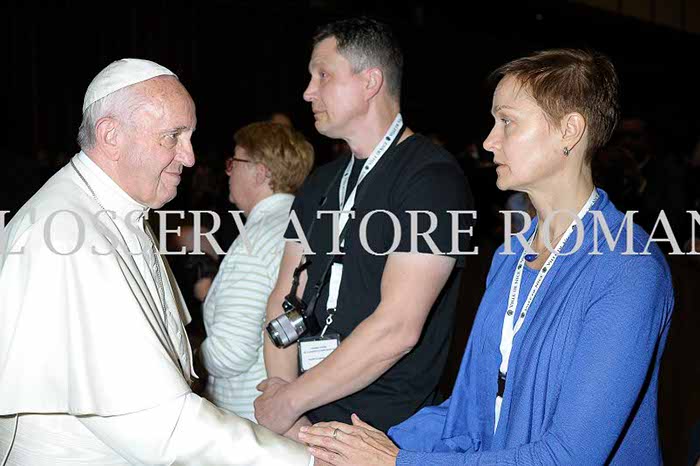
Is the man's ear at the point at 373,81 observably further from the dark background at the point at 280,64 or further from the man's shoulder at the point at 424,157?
the dark background at the point at 280,64

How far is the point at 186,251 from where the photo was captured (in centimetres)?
430

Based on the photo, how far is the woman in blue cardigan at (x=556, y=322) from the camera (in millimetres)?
1653

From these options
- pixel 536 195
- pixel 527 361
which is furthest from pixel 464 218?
pixel 527 361

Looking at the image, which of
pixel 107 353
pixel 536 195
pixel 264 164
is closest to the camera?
pixel 107 353

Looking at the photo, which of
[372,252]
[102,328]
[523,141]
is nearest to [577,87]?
[523,141]

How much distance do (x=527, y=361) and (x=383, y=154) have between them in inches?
45.5

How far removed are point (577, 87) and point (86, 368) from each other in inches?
51.2

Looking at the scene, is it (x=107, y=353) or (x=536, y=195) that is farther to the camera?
(x=536, y=195)

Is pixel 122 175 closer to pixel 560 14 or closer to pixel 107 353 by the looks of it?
pixel 107 353

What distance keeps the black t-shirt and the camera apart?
47 millimetres

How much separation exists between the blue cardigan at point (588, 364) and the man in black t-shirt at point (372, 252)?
1.88 ft

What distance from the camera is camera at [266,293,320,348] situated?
107 inches

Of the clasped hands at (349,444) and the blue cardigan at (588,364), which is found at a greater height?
the blue cardigan at (588,364)

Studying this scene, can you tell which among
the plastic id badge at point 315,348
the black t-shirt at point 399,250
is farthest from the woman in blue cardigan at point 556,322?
the plastic id badge at point 315,348
